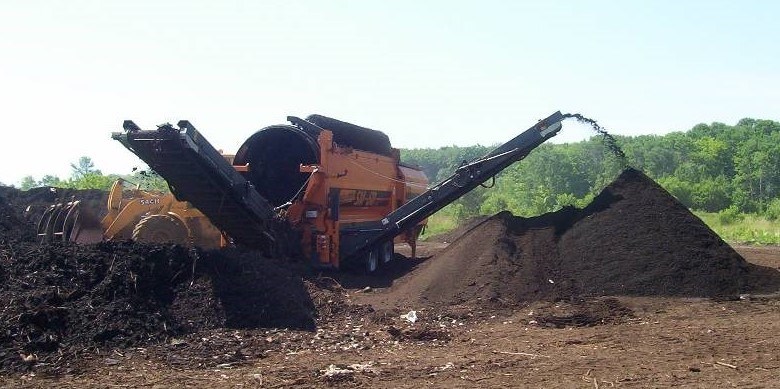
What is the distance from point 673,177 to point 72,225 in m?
42.3

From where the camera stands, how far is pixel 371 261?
15836 millimetres

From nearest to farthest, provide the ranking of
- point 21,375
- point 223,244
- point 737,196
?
point 21,375
point 223,244
point 737,196

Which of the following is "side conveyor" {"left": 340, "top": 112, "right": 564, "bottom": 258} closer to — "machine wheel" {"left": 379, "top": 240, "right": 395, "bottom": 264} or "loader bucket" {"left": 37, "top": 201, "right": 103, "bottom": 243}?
"machine wheel" {"left": 379, "top": 240, "right": 395, "bottom": 264}

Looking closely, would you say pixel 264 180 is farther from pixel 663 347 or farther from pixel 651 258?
pixel 663 347

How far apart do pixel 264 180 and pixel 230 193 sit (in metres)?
3.32

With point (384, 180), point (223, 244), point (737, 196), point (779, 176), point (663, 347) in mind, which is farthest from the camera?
point (779, 176)

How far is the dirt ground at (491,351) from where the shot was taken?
7.07 metres

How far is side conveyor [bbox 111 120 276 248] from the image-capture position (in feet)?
35.6

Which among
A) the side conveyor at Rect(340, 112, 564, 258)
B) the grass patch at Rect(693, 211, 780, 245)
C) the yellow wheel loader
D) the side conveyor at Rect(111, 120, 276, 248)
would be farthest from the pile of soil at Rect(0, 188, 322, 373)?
the grass patch at Rect(693, 211, 780, 245)

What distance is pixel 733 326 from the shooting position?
966cm

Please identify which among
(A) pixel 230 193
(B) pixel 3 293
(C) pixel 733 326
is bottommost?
(C) pixel 733 326

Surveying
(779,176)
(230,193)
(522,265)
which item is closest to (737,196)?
(779,176)

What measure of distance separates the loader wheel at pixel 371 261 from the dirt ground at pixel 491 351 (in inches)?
165

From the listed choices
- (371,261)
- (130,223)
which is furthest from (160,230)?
(371,261)
